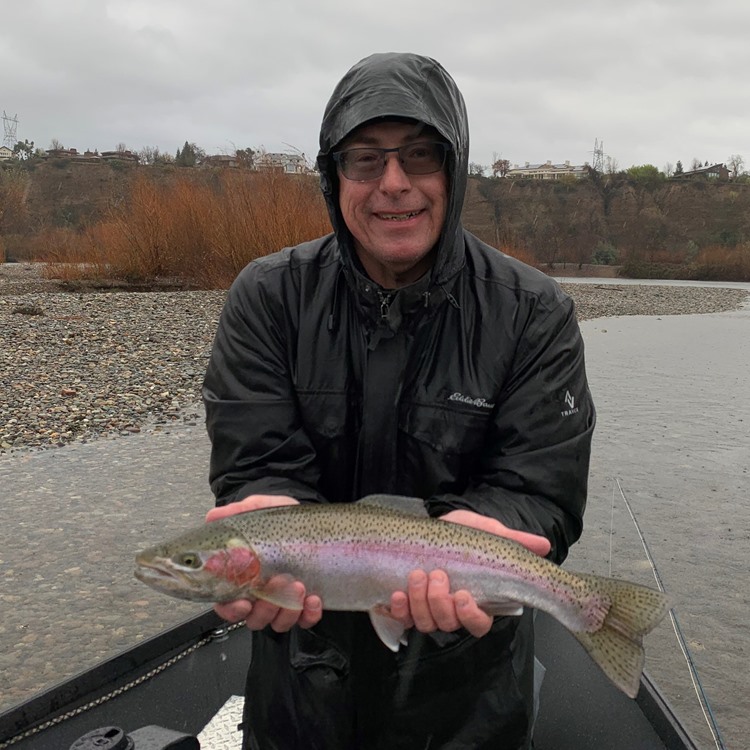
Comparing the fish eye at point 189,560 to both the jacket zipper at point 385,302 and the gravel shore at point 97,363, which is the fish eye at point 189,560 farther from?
the gravel shore at point 97,363

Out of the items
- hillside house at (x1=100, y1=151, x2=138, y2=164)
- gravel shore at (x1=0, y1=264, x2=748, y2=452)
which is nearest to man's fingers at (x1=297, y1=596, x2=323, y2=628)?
gravel shore at (x1=0, y1=264, x2=748, y2=452)

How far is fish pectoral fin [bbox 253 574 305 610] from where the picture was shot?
76.4 inches

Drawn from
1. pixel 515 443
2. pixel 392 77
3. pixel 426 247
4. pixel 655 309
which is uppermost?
pixel 392 77

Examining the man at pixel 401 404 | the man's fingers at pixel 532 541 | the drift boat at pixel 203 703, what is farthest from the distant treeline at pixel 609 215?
the man's fingers at pixel 532 541

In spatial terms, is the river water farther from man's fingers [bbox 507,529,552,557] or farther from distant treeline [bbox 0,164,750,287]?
distant treeline [bbox 0,164,750,287]

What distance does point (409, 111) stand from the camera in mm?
2240

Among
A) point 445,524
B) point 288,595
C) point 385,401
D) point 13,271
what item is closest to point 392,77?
point 385,401

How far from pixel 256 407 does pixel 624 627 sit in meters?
1.24

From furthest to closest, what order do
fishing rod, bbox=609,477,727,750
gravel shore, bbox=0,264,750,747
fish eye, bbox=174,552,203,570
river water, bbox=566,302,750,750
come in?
gravel shore, bbox=0,264,750,747, river water, bbox=566,302,750,750, fishing rod, bbox=609,477,727,750, fish eye, bbox=174,552,203,570

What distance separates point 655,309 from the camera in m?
25.2

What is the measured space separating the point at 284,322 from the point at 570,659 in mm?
1741

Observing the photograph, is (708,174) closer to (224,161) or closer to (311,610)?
(224,161)

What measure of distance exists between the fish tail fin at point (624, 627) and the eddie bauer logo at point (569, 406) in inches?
20.1

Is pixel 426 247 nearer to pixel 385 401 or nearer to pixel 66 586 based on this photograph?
pixel 385 401
